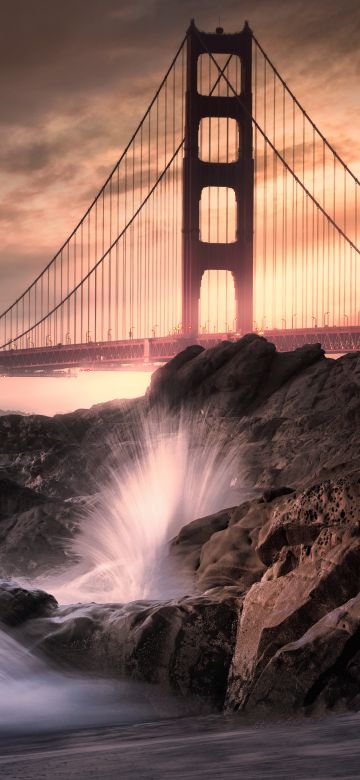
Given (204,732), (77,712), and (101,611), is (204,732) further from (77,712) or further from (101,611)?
(101,611)

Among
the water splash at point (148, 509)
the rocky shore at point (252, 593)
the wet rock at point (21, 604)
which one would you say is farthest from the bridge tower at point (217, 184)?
the wet rock at point (21, 604)

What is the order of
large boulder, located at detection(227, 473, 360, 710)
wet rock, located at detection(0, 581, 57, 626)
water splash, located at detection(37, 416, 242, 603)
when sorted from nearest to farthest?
1. large boulder, located at detection(227, 473, 360, 710)
2. wet rock, located at detection(0, 581, 57, 626)
3. water splash, located at detection(37, 416, 242, 603)

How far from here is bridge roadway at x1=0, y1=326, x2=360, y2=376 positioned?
40781 mm

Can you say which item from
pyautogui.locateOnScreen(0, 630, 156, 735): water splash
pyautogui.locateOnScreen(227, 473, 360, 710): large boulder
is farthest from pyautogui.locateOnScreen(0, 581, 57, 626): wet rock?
pyautogui.locateOnScreen(227, 473, 360, 710): large boulder

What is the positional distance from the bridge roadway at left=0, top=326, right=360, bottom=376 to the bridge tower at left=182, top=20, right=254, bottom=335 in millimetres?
1638

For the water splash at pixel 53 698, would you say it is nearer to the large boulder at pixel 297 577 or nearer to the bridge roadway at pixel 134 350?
the large boulder at pixel 297 577

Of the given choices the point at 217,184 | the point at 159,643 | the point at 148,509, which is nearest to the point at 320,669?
the point at 159,643

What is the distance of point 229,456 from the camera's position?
13523 millimetres

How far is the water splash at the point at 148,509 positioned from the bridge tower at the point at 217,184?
26.6 m

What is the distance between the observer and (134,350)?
4503 centimetres

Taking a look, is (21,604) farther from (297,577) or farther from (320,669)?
(320,669)

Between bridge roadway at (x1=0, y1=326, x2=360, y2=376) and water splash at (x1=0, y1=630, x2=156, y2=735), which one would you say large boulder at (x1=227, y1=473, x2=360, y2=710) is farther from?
bridge roadway at (x1=0, y1=326, x2=360, y2=376)

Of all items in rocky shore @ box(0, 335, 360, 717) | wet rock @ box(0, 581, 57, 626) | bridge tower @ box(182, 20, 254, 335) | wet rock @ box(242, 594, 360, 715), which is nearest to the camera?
wet rock @ box(242, 594, 360, 715)

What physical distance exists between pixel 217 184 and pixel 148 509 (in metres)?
31.4
